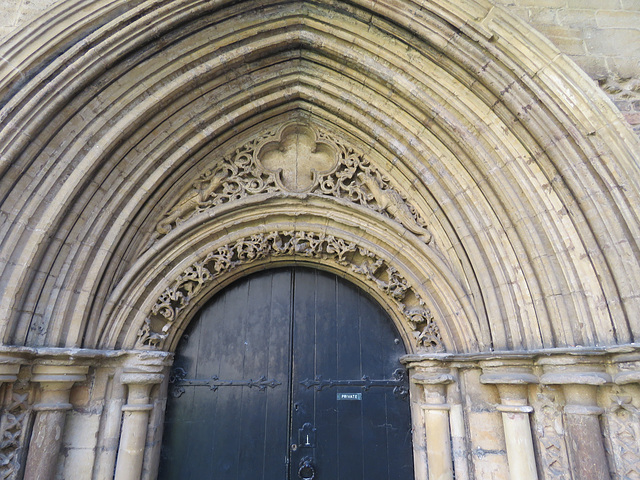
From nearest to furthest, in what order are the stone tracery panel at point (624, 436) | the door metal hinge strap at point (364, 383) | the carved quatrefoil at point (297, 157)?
the stone tracery panel at point (624, 436), the door metal hinge strap at point (364, 383), the carved quatrefoil at point (297, 157)

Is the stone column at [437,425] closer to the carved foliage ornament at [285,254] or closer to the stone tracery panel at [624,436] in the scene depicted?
the carved foliage ornament at [285,254]

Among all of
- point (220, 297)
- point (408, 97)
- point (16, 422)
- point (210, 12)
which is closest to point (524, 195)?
point (408, 97)

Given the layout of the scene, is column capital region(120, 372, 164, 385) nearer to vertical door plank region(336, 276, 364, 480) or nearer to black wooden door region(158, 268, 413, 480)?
black wooden door region(158, 268, 413, 480)

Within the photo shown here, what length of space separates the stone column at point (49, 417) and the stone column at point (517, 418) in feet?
9.00

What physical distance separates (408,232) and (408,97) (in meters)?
1.06

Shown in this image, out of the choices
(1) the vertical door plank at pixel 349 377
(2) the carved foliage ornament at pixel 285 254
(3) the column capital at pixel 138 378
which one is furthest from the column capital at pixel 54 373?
(1) the vertical door plank at pixel 349 377

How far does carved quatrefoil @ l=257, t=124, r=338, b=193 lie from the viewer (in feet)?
11.4

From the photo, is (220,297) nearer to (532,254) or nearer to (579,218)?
(532,254)

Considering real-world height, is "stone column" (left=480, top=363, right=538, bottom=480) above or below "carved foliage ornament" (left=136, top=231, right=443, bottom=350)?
below

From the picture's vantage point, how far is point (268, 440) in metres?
3.02

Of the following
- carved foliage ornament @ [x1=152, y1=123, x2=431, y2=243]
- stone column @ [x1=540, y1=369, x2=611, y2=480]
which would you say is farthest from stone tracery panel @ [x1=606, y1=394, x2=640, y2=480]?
carved foliage ornament @ [x1=152, y1=123, x2=431, y2=243]

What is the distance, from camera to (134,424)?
274cm

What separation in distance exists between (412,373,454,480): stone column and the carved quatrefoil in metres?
1.83

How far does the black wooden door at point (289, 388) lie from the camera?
9.74 ft
